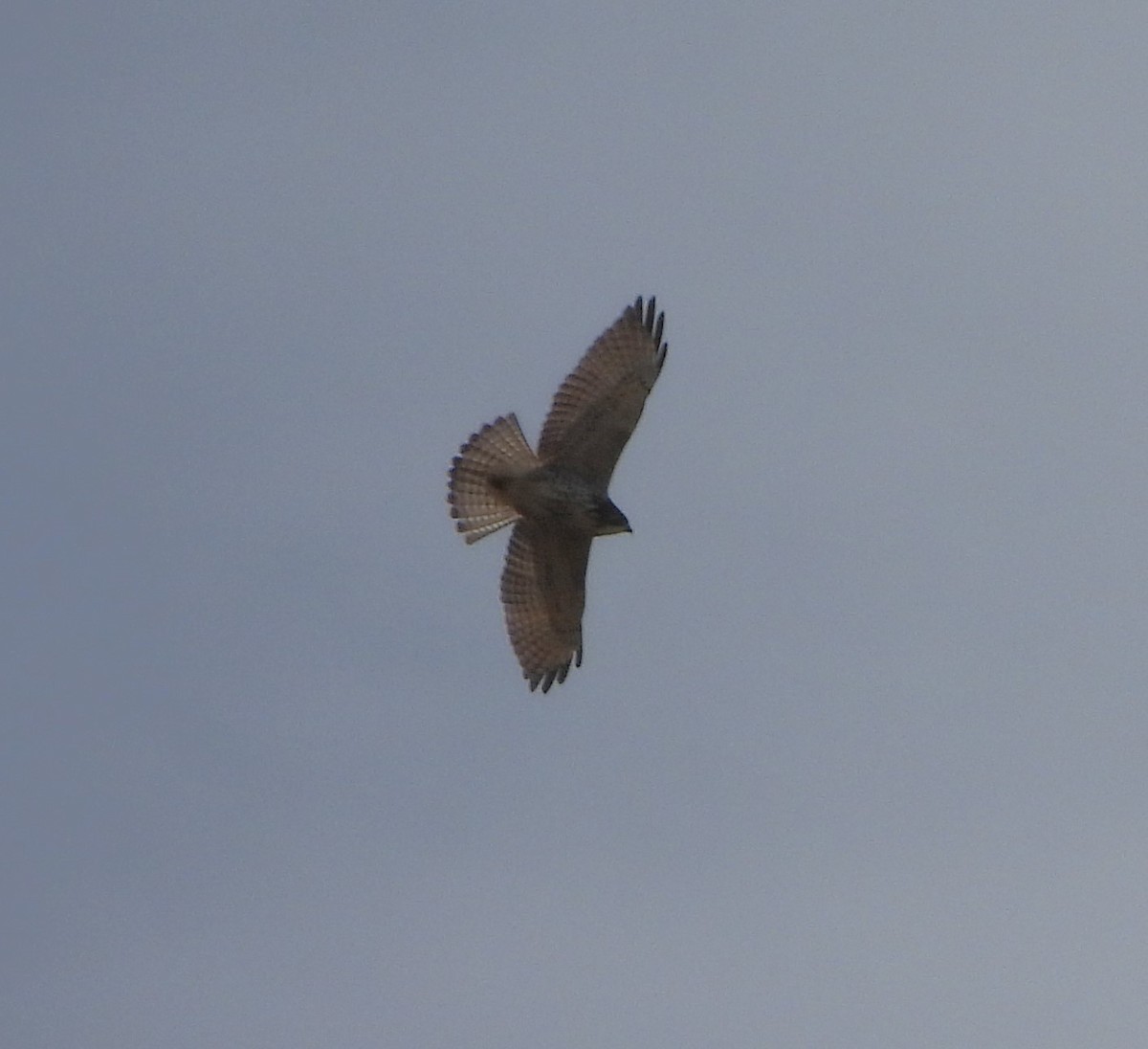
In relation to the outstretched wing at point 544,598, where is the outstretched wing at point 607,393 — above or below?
above

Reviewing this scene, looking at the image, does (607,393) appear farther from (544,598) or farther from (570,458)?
(544,598)

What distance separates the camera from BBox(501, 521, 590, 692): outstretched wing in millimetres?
26375

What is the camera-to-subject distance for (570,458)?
2578 cm

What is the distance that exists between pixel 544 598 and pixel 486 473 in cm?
151

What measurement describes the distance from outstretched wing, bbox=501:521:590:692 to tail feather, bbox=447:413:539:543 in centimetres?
32

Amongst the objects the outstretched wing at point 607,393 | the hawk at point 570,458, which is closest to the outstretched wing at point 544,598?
the hawk at point 570,458

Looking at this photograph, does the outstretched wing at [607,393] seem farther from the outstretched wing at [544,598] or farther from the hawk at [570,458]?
the outstretched wing at [544,598]

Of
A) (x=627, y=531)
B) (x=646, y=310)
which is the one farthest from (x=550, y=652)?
(x=646, y=310)

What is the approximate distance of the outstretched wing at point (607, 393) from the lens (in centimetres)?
2558

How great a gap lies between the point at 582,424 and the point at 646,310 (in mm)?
1202

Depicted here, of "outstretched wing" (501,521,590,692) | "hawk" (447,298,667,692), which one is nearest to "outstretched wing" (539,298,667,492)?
"hawk" (447,298,667,692)

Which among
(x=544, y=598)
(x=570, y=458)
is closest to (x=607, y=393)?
(x=570, y=458)

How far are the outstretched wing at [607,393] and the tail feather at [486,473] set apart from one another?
Answer: 0.89ft

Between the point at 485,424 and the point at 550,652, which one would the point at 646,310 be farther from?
the point at 550,652
